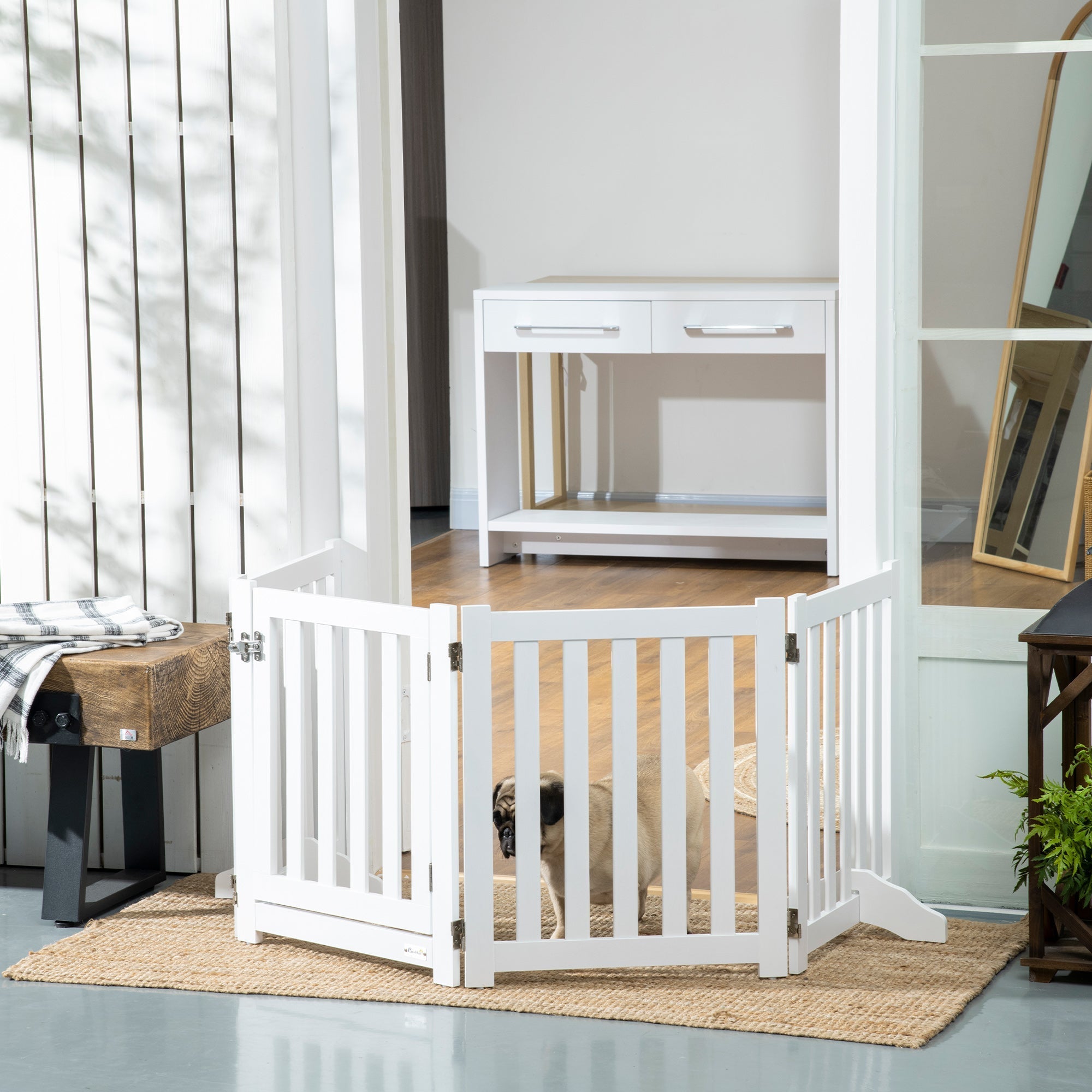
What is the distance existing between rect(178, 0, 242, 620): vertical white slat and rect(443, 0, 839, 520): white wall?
4.00 metres

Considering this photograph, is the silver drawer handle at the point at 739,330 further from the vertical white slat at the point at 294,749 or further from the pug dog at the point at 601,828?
the vertical white slat at the point at 294,749

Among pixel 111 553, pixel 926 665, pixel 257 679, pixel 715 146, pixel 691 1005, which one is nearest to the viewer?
pixel 691 1005

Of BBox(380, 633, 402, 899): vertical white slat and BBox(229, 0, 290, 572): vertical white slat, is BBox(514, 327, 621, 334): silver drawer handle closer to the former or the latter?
BBox(229, 0, 290, 572): vertical white slat

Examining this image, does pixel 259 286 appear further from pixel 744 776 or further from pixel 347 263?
pixel 744 776

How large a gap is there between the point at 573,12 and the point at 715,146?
2.81 ft

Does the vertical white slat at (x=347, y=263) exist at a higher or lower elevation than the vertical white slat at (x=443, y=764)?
higher

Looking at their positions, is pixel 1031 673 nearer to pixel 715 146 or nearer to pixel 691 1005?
pixel 691 1005

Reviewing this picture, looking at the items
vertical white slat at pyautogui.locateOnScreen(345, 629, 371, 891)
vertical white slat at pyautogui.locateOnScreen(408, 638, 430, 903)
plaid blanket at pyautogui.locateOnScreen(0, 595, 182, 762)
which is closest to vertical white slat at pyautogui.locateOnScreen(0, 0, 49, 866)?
plaid blanket at pyautogui.locateOnScreen(0, 595, 182, 762)

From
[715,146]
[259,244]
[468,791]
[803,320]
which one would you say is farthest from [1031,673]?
[715,146]

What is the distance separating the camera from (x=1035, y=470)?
3.00 meters

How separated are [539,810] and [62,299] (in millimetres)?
1525

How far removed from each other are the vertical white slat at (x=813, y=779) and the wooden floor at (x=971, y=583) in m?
0.45

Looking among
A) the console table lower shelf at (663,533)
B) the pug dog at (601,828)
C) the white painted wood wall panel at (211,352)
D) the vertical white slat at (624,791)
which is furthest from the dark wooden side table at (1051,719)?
the console table lower shelf at (663,533)

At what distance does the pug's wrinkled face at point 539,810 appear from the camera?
259 centimetres
